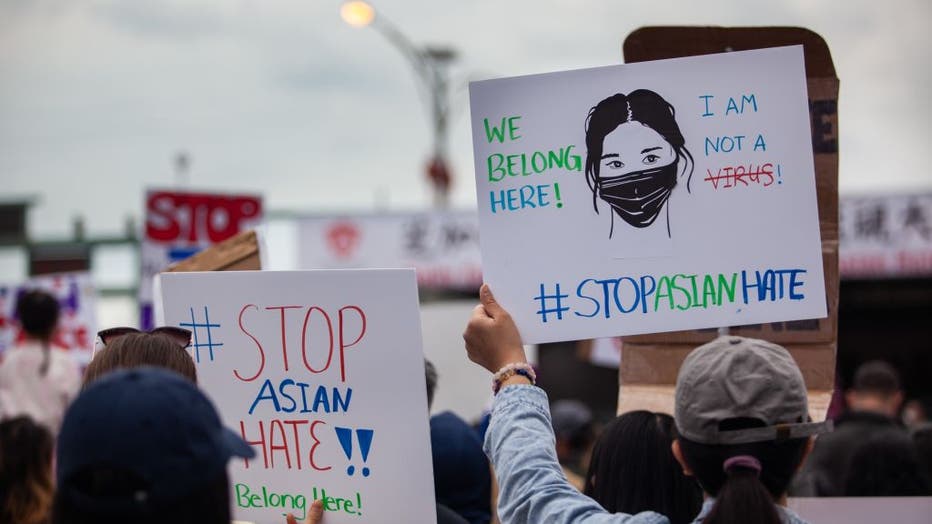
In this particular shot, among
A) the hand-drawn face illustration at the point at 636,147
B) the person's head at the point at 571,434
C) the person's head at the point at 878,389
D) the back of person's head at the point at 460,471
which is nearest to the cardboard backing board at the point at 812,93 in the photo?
the hand-drawn face illustration at the point at 636,147

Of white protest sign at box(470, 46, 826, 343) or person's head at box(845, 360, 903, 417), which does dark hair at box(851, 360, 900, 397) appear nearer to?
person's head at box(845, 360, 903, 417)

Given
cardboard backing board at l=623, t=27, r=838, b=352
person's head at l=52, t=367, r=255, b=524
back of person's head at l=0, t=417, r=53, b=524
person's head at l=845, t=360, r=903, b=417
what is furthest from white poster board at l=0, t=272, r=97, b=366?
person's head at l=52, t=367, r=255, b=524

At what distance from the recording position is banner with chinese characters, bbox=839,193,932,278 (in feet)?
37.0

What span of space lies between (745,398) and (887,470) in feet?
8.35

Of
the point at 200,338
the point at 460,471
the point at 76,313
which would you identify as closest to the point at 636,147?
the point at 200,338

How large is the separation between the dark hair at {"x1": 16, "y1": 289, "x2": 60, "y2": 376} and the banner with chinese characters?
340 inches

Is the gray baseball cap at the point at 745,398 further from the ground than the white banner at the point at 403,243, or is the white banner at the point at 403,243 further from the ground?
the white banner at the point at 403,243

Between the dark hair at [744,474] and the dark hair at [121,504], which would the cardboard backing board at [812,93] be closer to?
the dark hair at [744,474]

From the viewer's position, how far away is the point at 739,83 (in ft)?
8.13

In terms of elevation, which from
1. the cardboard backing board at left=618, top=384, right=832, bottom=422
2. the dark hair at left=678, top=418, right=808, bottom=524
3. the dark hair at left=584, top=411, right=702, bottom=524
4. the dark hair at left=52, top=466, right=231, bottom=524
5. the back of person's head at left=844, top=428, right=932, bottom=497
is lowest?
the back of person's head at left=844, top=428, right=932, bottom=497

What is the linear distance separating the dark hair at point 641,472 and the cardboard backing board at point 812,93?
557mm

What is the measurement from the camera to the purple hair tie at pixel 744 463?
1704mm

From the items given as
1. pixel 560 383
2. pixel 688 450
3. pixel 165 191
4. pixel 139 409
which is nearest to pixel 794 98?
pixel 688 450

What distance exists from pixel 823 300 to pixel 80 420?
1674mm
